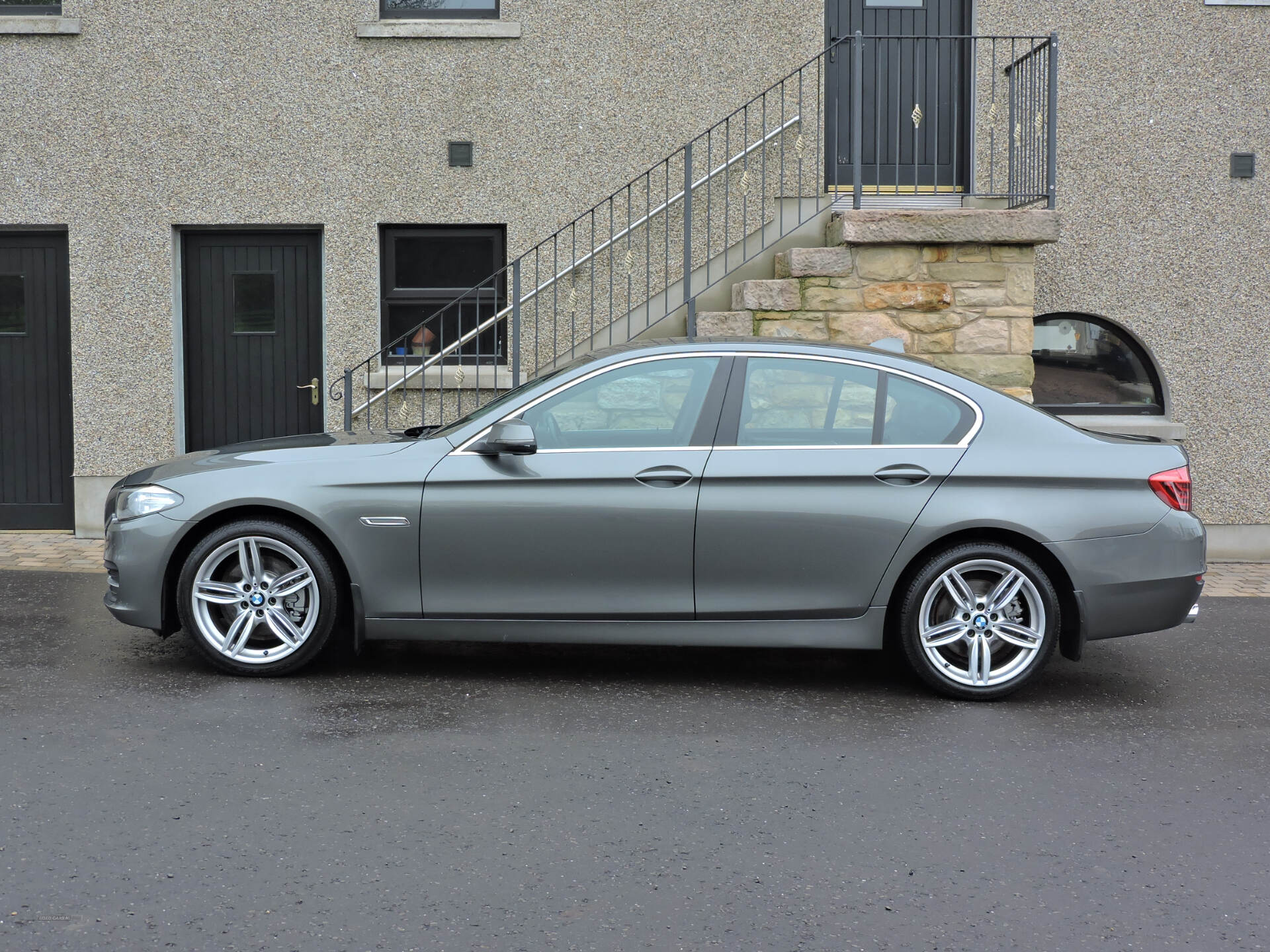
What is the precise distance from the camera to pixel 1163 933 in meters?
3.43

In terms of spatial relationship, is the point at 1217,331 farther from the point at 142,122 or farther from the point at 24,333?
the point at 24,333

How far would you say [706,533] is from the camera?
5660 mm

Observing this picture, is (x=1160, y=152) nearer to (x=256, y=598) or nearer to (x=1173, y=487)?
(x=1173, y=487)

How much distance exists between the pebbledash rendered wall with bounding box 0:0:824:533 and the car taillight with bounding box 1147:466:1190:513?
5.65m

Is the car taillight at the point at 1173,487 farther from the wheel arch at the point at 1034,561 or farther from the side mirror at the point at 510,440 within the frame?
the side mirror at the point at 510,440

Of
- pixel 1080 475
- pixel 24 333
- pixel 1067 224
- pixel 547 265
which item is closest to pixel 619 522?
pixel 1080 475

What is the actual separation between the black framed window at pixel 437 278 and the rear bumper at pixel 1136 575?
5.82m

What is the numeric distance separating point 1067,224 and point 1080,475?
16.7 ft

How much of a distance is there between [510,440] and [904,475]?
1667mm

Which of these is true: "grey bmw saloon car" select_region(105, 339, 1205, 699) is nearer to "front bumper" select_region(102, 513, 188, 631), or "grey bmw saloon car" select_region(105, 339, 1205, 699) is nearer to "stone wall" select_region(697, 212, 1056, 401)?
"front bumper" select_region(102, 513, 188, 631)

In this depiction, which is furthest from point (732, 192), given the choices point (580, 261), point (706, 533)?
point (706, 533)

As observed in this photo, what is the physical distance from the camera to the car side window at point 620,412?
585 cm

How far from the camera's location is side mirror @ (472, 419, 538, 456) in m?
5.63

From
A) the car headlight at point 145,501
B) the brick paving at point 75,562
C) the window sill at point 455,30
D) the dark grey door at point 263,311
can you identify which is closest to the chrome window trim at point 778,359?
the car headlight at point 145,501
